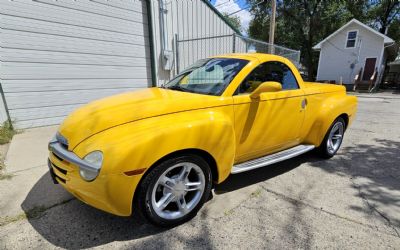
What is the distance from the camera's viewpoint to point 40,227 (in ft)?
8.07

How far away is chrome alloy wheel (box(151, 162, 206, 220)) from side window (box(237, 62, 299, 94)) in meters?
1.10

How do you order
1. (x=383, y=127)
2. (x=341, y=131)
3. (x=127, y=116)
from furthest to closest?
(x=383, y=127)
(x=341, y=131)
(x=127, y=116)

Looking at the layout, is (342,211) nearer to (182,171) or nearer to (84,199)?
(182,171)

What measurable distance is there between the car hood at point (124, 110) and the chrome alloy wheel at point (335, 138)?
2.44 meters

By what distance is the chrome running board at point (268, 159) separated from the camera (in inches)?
118

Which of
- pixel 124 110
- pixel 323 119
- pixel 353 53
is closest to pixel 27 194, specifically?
pixel 124 110

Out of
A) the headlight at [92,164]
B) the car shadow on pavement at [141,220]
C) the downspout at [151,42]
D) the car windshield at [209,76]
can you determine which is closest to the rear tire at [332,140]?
the car shadow on pavement at [141,220]

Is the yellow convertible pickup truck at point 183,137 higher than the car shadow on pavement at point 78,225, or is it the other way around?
the yellow convertible pickup truck at point 183,137

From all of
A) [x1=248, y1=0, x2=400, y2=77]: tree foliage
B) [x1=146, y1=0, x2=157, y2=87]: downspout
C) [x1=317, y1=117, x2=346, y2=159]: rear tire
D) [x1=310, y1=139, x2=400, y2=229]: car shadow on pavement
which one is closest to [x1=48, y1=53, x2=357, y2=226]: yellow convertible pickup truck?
[x1=317, y1=117, x2=346, y2=159]: rear tire

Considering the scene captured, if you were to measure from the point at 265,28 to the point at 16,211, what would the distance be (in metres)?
29.3

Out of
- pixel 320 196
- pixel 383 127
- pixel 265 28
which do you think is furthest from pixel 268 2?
pixel 320 196

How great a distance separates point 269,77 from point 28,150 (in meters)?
4.24

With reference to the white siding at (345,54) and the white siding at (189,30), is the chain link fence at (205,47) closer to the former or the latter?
the white siding at (189,30)

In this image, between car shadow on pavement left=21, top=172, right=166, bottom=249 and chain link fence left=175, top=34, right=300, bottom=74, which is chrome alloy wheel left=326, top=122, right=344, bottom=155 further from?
chain link fence left=175, top=34, right=300, bottom=74
